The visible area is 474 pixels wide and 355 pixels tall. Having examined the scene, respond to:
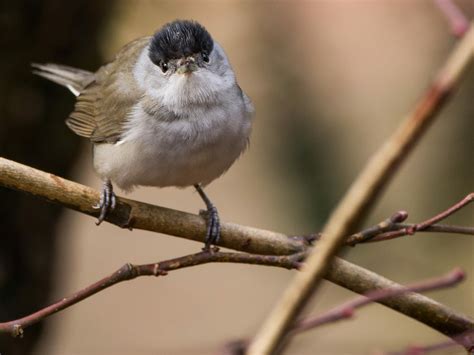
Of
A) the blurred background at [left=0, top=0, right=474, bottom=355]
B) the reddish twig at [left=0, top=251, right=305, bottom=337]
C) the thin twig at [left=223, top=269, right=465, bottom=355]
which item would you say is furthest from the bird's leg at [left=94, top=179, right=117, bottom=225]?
the thin twig at [left=223, top=269, right=465, bottom=355]

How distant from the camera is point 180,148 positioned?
119 inches

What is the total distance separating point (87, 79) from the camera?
12.6 ft

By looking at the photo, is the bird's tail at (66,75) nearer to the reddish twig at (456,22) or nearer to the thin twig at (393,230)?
the thin twig at (393,230)

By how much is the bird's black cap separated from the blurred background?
0.61m

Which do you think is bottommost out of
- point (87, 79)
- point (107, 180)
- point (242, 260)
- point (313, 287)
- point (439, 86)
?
point (313, 287)

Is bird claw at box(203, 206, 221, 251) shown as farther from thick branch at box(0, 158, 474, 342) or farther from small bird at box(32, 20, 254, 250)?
small bird at box(32, 20, 254, 250)

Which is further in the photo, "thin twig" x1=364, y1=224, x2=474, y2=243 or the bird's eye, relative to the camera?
the bird's eye

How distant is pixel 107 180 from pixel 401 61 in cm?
146

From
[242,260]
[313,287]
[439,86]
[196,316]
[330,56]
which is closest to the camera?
[439,86]

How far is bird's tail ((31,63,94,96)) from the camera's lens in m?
3.66

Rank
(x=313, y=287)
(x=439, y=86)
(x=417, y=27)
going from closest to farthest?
(x=439, y=86)
(x=313, y=287)
(x=417, y=27)

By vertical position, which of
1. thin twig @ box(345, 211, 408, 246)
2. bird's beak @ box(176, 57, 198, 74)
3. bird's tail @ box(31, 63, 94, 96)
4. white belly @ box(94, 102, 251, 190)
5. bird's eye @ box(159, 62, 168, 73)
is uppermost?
bird's tail @ box(31, 63, 94, 96)

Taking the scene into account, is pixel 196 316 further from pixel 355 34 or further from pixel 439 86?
pixel 439 86

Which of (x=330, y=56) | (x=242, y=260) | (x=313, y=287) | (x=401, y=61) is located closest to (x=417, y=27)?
(x=401, y=61)
